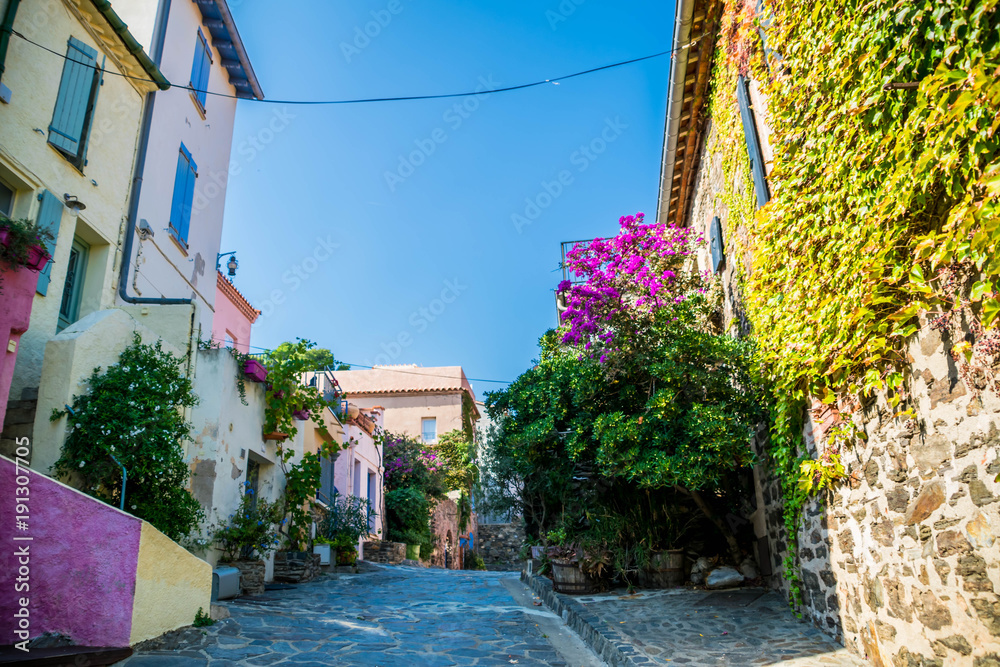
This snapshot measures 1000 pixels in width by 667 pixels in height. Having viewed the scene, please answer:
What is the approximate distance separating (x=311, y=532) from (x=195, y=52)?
908 centimetres

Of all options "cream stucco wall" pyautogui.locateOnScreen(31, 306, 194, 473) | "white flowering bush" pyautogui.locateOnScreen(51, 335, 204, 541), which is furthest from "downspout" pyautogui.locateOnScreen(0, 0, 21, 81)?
"white flowering bush" pyautogui.locateOnScreen(51, 335, 204, 541)

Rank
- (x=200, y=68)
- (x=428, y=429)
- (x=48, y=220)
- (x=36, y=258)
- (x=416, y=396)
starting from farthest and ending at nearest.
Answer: (x=416, y=396) < (x=428, y=429) < (x=200, y=68) < (x=48, y=220) < (x=36, y=258)

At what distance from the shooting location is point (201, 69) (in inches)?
448

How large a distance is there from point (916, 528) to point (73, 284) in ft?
28.5

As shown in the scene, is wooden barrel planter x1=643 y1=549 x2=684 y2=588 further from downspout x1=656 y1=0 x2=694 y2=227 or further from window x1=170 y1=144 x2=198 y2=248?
window x1=170 y1=144 x2=198 y2=248

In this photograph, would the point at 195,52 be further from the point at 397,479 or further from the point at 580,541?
the point at 397,479

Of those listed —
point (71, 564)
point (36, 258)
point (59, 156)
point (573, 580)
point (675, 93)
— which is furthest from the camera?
point (675, 93)

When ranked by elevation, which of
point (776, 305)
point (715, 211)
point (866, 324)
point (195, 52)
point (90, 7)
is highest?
point (195, 52)

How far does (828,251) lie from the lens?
4531 mm

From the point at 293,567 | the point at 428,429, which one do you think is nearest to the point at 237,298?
the point at 293,567

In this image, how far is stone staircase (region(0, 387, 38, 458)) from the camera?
6.30 m

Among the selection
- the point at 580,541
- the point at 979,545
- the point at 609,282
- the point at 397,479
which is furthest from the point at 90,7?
the point at 397,479

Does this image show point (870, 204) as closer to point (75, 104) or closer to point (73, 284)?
point (75, 104)

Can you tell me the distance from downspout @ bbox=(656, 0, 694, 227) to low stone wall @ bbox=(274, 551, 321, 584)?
868 cm
